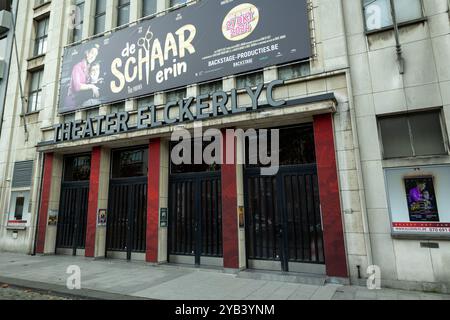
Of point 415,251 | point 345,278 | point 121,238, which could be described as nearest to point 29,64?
point 121,238

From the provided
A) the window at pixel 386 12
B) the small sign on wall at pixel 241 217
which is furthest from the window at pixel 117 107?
the window at pixel 386 12

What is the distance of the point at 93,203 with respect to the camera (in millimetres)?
12406

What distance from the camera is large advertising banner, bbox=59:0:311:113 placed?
9828 millimetres

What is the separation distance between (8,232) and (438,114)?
18081 millimetres

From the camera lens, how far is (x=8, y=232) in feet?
47.7

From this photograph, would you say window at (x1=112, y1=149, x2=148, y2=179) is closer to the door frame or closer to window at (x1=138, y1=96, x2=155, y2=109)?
window at (x1=138, y1=96, x2=155, y2=109)

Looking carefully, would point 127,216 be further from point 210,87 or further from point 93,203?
point 210,87

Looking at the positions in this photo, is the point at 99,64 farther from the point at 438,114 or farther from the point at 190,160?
the point at 438,114

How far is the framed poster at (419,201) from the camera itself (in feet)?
24.0

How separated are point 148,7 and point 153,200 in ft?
28.0

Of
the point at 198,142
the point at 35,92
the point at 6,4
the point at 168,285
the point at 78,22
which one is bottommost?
the point at 168,285

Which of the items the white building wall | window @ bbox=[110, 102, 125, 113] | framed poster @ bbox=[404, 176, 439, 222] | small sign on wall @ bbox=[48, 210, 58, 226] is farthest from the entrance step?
small sign on wall @ bbox=[48, 210, 58, 226]

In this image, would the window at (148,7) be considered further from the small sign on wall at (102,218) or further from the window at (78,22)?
the small sign on wall at (102,218)

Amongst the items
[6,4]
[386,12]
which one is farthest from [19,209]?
[386,12]
